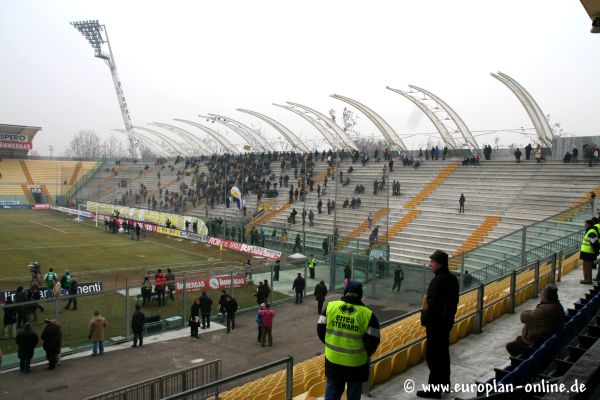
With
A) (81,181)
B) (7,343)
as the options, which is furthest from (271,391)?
(81,181)

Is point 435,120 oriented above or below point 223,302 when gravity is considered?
above

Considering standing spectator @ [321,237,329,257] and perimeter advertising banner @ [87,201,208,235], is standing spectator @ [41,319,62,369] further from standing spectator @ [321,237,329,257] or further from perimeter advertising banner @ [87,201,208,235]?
perimeter advertising banner @ [87,201,208,235]

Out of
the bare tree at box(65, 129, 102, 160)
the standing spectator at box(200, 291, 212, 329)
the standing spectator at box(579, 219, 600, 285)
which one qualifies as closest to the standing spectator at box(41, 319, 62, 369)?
the standing spectator at box(200, 291, 212, 329)

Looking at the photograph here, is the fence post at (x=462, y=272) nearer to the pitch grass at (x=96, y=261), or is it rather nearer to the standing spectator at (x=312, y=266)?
the standing spectator at (x=312, y=266)

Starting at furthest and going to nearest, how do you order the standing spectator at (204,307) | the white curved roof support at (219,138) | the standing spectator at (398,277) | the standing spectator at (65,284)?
the white curved roof support at (219,138) < the standing spectator at (398,277) < the standing spectator at (65,284) < the standing spectator at (204,307)

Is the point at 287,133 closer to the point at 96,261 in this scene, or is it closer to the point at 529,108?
the point at 529,108

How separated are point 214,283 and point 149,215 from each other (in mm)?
30511

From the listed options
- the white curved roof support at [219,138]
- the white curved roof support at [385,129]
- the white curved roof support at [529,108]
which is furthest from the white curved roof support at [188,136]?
the white curved roof support at [529,108]

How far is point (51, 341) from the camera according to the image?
1241cm

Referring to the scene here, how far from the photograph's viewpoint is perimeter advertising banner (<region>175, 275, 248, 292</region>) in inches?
690

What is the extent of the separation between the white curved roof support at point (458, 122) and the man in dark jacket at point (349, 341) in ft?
120

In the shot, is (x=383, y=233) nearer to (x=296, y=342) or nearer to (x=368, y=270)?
(x=368, y=270)

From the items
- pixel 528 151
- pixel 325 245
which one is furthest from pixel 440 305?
pixel 528 151

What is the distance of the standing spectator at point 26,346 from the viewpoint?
38.9 feet
